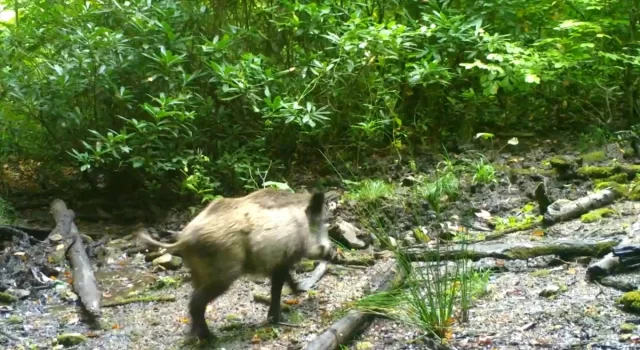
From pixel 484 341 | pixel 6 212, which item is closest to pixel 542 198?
pixel 484 341

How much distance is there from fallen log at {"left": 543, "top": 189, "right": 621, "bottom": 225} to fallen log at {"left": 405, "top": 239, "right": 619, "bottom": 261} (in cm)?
63

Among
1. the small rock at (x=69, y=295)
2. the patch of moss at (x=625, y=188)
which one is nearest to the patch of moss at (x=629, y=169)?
the patch of moss at (x=625, y=188)

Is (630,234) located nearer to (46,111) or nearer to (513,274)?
(513,274)

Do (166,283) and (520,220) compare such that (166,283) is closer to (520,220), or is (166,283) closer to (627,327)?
(520,220)

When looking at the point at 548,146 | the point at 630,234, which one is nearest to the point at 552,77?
the point at 548,146

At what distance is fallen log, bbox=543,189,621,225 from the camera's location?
5.09 metres

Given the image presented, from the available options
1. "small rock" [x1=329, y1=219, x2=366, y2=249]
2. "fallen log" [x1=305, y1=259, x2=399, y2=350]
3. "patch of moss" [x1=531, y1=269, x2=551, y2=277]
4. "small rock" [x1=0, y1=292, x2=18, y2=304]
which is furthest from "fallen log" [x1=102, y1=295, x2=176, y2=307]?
"patch of moss" [x1=531, y1=269, x2=551, y2=277]

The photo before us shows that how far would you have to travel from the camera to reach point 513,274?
13.9 feet

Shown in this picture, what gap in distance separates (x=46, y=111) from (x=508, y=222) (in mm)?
3963

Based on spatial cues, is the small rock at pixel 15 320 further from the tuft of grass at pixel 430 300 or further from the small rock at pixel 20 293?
the tuft of grass at pixel 430 300

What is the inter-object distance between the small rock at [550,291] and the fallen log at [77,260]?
258 centimetres

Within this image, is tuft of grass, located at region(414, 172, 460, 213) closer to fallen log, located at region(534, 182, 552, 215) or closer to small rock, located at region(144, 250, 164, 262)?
fallen log, located at region(534, 182, 552, 215)

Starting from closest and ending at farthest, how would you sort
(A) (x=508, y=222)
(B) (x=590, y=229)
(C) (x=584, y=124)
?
(B) (x=590, y=229) < (A) (x=508, y=222) < (C) (x=584, y=124)

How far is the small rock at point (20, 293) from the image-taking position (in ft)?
15.8
